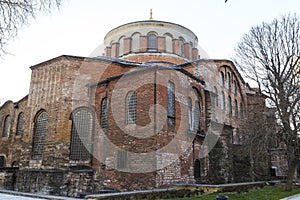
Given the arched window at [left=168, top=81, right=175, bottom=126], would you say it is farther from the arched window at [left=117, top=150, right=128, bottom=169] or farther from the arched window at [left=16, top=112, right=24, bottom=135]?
the arched window at [left=16, top=112, right=24, bottom=135]

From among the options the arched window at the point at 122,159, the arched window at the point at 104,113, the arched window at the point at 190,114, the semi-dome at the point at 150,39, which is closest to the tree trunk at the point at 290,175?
the arched window at the point at 190,114

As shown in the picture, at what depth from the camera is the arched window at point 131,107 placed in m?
13.6

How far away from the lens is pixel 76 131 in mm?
15406

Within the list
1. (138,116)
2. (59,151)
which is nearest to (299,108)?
(138,116)

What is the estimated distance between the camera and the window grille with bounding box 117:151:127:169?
13.0 meters

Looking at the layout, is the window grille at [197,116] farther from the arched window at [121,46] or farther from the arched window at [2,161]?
the arched window at [2,161]

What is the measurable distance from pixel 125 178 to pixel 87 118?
4789 millimetres

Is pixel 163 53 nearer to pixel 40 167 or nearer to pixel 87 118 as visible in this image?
pixel 87 118

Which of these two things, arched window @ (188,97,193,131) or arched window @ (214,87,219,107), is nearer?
arched window @ (188,97,193,131)

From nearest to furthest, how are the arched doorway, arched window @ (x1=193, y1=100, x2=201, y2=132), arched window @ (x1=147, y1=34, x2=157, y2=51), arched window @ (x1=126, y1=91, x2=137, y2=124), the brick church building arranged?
1. the brick church building
2. arched window @ (x1=126, y1=91, x2=137, y2=124)
3. the arched doorway
4. arched window @ (x1=193, y1=100, x2=201, y2=132)
5. arched window @ (x1=147, y1=34, x2=157, y2=51)

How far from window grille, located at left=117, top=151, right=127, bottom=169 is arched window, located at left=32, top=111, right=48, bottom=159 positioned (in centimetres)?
506

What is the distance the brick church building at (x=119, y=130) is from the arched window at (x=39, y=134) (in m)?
0.06

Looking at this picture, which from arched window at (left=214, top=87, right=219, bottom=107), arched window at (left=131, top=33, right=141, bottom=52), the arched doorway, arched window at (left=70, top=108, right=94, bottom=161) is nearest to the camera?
the arched doorway

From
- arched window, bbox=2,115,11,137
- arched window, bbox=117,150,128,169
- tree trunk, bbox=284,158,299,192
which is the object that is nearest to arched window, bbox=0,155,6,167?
arched window, bbox=2,115,11,137
